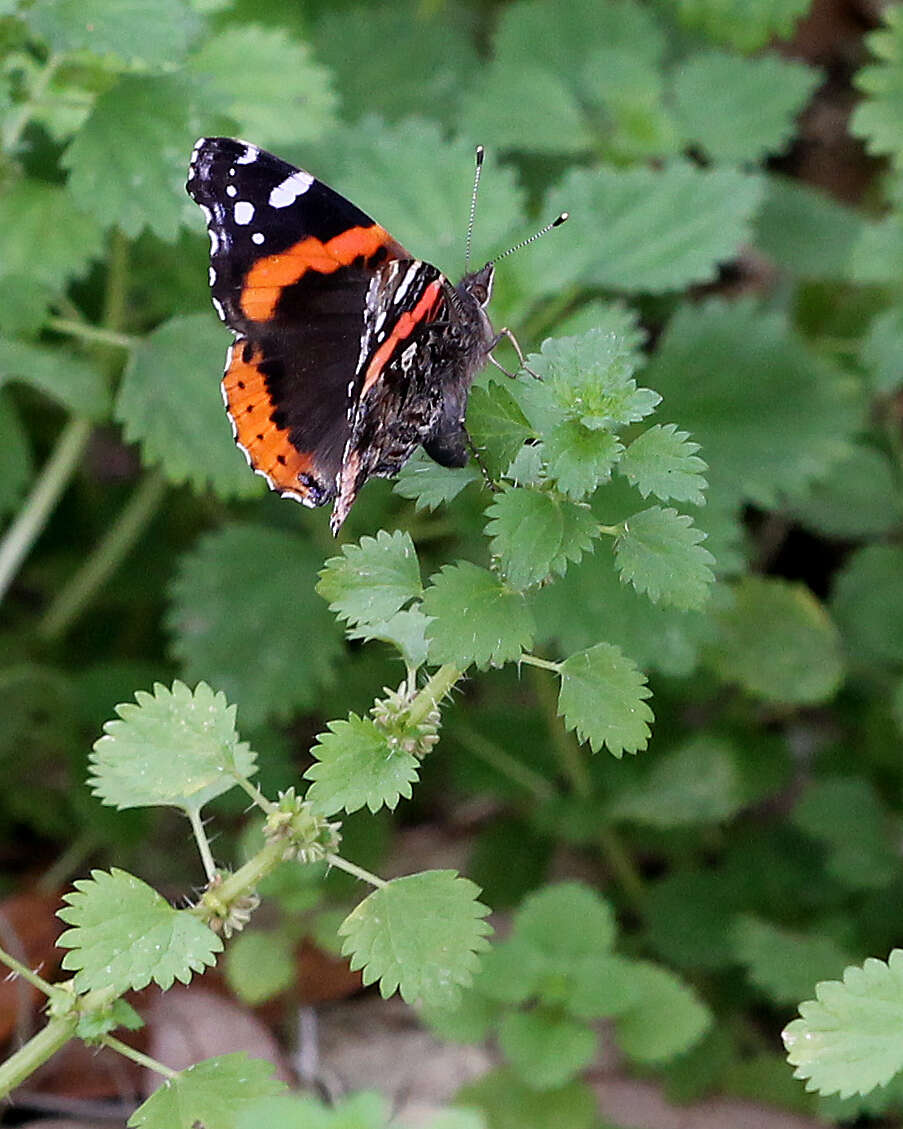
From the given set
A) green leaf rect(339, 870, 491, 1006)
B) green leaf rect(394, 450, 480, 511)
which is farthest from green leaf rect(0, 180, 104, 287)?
green leaf rect(339, 870, 491, 1006)

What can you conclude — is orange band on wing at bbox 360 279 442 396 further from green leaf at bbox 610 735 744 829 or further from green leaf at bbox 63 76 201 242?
green leaf at bbox 610 735 744 829

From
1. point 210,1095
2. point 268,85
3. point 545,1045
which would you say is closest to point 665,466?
point 210,1095

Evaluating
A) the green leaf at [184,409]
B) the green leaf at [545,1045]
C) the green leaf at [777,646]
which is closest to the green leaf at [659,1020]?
the green leaf at [545,1045]

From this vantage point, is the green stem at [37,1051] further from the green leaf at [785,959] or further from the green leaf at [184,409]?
the green leaf at [785,959]

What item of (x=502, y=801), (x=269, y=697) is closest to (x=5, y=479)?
(x=269, y=697)

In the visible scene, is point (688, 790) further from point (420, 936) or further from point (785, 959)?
point (420, 936)

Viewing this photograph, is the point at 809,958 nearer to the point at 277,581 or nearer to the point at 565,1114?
the point at 565,1114
